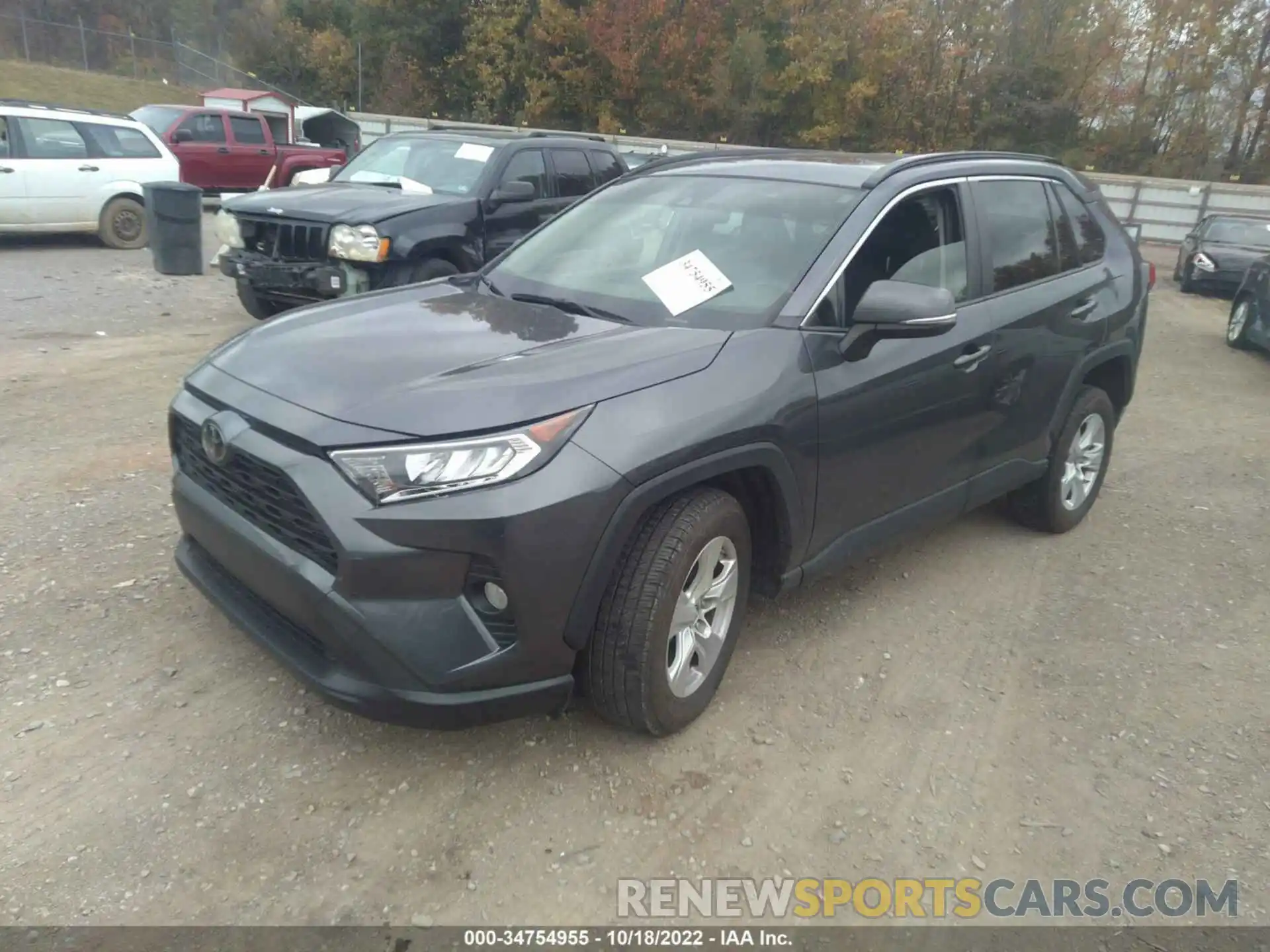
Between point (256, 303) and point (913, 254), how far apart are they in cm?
614

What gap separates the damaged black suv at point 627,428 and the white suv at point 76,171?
9748 mm

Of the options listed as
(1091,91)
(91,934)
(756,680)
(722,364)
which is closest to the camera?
(91,934)

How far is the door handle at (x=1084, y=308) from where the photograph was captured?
4.55 meters

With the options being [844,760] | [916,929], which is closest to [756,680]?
[844,760]

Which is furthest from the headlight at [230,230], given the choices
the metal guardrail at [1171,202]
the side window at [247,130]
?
the metal guardrail at [1171,202]

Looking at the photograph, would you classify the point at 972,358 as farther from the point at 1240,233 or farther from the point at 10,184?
the point at 1240,233

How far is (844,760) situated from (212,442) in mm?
2192

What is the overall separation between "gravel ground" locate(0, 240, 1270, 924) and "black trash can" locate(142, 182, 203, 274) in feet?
21.5

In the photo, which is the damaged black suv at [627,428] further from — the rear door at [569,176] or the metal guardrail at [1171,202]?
the metal guardrail at [1171,202]

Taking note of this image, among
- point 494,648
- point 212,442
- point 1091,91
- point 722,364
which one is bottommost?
point 494,648

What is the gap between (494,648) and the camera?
259 cm

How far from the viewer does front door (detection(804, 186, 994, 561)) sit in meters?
3.33

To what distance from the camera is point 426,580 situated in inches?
99.1

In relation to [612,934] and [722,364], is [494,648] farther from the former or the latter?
[722,364]
